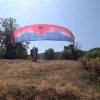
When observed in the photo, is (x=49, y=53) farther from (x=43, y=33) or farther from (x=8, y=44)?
Answer: (x=43, y=33)

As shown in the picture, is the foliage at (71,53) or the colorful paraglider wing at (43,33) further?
the foliage at (71,53)

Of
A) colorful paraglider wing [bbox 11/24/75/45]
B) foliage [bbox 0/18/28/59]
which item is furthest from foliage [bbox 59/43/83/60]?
colorful paraglider wing [bbox 11/24/75/45]

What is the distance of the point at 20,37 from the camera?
632 inches

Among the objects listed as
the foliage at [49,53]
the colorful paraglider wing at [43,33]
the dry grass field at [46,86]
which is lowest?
the dry grass field at [46,86]

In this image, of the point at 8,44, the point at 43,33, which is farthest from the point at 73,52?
the point at 43,33

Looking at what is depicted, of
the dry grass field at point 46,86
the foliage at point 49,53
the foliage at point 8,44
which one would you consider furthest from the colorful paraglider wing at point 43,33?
the foliage at point 49,53

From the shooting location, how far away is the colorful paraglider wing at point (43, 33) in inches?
599

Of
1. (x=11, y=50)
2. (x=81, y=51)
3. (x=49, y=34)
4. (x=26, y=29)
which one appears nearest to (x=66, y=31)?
(x=49, y=34)

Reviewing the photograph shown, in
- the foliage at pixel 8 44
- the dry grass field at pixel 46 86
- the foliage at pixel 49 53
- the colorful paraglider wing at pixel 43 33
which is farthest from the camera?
the foliage at pixel 49 53

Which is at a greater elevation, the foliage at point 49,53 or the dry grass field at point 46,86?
the foliage at point 49,53

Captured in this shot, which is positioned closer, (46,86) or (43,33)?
(46,86)

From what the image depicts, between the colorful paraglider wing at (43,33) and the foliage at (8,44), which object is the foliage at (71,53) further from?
the colorful paraglider wing at (43,33)

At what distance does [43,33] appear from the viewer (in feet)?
50.6

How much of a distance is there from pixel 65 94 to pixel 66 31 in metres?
8.87
